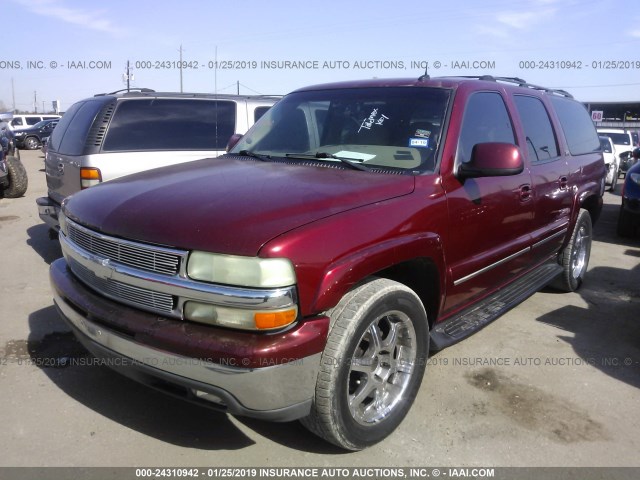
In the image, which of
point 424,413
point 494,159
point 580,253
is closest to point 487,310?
point 424,413

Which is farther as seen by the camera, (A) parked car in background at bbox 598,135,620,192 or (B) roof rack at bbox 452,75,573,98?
(A) parked car in background at bbox 598,135,620,192

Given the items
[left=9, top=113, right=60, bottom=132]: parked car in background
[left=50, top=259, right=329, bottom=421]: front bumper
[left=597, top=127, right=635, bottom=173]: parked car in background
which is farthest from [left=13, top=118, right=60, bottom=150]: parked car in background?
[left=50, top=259, right=329, bottom=421]: front bumper

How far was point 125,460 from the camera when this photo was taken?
2646 millimetres

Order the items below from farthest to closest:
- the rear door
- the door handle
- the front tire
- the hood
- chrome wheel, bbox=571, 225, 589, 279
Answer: chrome wheel, bbox=571, 225, 589, 279 → the door handle → the rear door → the front tire → the hood

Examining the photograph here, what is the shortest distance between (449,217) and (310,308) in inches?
47.8

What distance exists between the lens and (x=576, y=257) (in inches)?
216

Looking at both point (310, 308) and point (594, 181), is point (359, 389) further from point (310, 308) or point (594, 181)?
point (594, 181)

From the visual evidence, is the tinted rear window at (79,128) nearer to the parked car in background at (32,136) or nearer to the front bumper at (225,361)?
the front bumper at (225,361)

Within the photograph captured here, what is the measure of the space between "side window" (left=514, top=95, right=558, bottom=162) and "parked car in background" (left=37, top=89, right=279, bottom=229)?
378 cm

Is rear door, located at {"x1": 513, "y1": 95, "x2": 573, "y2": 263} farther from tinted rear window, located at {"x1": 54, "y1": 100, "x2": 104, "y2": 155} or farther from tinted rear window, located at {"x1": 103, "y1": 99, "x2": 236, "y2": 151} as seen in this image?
tinted rear window, located at {"x1": 54, "y1": 100, "x2": 104, "y2": 155}

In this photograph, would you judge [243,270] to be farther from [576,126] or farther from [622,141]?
[622,141]

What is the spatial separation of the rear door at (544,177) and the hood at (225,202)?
1704 mm

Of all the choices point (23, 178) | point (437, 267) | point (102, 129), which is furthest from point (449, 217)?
point (23, 178)

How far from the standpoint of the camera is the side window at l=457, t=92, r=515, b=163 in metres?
3.39
